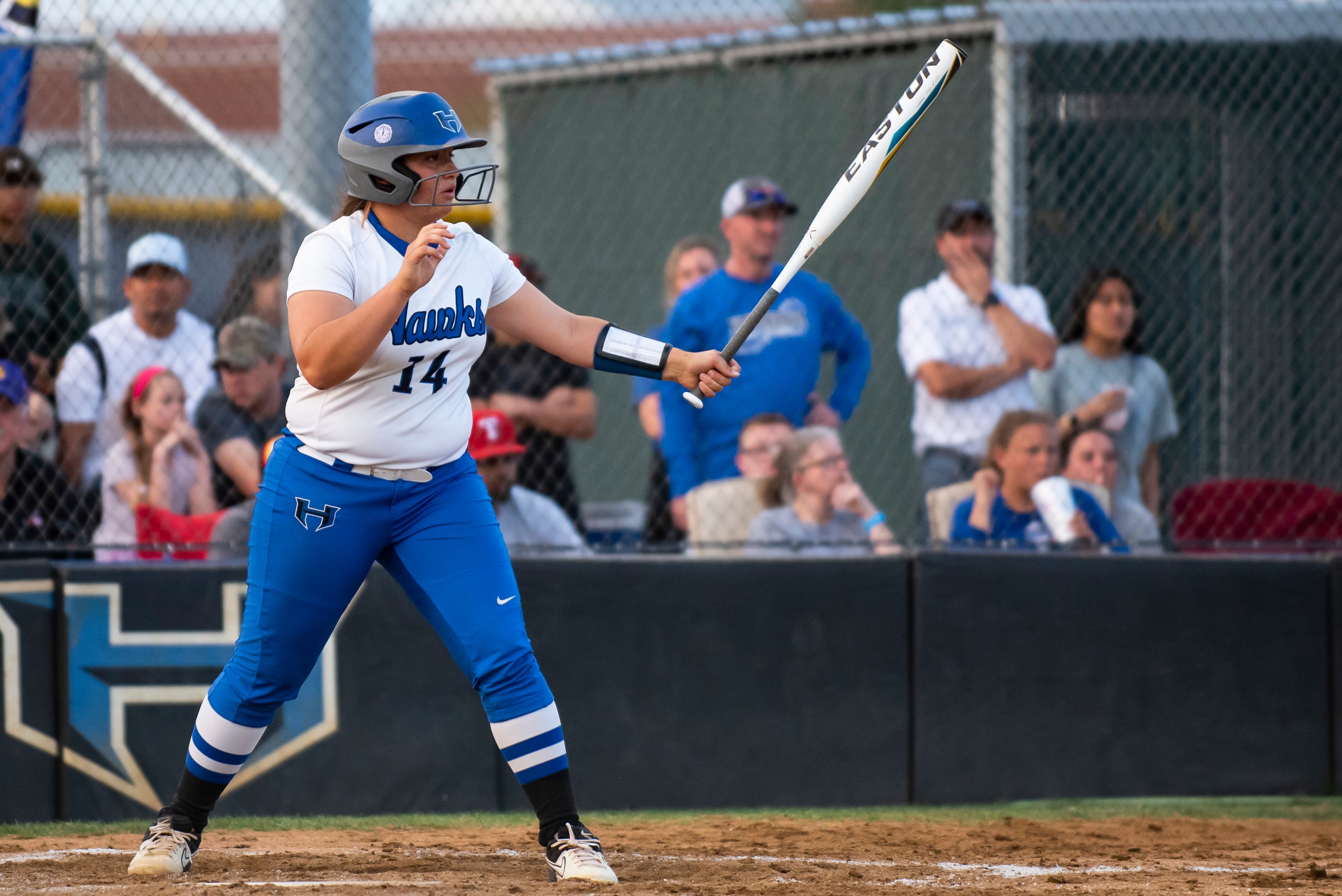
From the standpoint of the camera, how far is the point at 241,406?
5613mm

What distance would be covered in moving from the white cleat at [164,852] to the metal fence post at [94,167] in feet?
8.68

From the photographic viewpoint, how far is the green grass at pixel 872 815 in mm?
4906

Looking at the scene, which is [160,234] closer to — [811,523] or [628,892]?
[811,523]

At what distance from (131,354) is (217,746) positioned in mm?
A: 2296

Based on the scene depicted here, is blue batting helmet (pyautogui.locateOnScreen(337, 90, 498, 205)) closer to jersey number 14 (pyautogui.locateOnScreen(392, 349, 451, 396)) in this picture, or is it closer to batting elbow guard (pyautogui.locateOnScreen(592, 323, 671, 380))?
jersey number 14 (pyautogui.locateOnScreen(392, 349, 451, 396))

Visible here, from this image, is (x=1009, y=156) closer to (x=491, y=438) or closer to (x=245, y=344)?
(x=491, y=438)

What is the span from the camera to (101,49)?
6109 mm

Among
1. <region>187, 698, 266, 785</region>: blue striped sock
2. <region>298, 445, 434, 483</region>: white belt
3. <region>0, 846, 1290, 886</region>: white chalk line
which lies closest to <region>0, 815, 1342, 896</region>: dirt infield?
<region>0, 846, 1290, 886</region>: white chalk line

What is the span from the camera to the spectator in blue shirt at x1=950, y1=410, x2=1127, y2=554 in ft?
18.5

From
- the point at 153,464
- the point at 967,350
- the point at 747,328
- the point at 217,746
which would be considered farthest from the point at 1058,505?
the point at 153,464

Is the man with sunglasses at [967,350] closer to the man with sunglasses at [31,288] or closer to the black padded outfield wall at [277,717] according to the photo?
the black padded outfield wall at [277,717]

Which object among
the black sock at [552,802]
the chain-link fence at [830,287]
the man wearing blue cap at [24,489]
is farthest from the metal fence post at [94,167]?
the black sock at [552,802]

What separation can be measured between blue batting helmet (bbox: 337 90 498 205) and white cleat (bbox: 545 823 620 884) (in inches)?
58.9

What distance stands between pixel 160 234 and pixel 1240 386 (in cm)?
459
